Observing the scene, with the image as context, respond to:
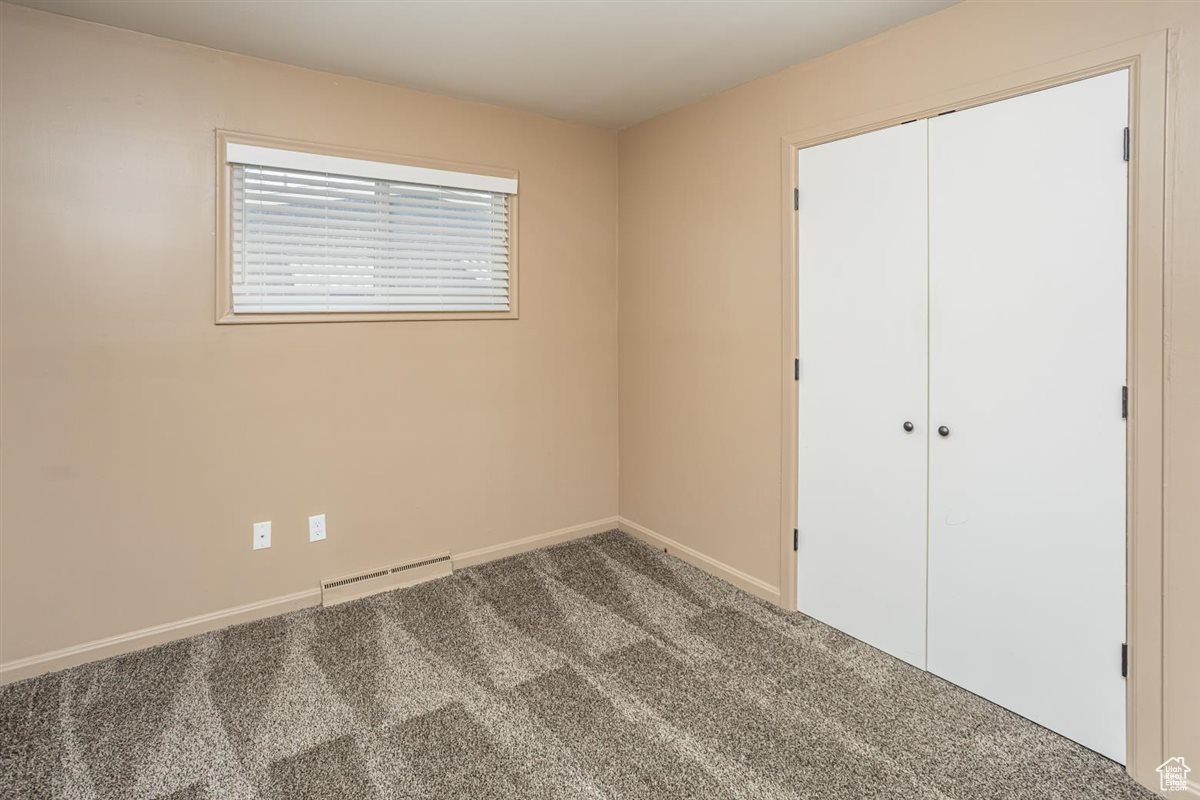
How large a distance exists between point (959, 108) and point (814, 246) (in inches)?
28.6

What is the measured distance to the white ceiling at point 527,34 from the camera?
231 cm

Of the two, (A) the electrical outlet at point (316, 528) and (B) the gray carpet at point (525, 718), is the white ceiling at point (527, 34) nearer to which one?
(A) the electrical outlet at point (316, 528)

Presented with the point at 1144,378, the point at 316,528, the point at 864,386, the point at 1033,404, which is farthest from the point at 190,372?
the point at 1144,378

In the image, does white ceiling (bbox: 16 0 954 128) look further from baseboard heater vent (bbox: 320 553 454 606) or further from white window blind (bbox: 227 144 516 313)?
baseboard heater vent (bbox: 320 553 454 606)

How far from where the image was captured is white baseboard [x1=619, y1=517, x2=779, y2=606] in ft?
10.3

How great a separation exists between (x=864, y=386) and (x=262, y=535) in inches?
108

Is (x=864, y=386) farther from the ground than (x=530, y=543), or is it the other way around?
(x=864, y=386)

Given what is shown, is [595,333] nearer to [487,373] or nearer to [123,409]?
[487,373]

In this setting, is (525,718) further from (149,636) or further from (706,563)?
(149,636)

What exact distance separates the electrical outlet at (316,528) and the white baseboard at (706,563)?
1805 millimetres

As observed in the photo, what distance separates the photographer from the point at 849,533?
2.74 m

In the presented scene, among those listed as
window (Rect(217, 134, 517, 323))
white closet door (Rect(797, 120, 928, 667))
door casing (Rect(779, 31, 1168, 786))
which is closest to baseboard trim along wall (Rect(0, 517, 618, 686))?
window (Rect(217, 134, 517, 323))

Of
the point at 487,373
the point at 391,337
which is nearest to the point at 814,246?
the point at 487,373

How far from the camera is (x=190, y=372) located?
107 inches
